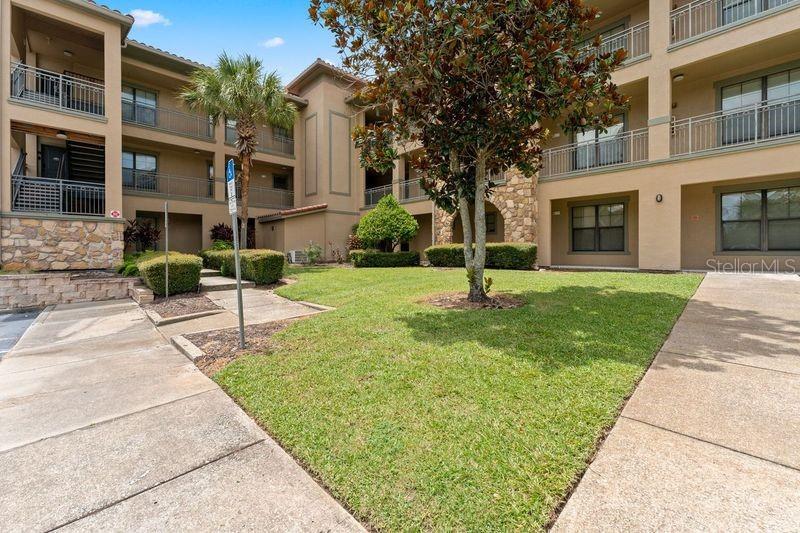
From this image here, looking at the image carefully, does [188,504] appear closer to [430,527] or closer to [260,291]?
[430,527]

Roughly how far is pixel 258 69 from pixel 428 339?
15191 millimetres

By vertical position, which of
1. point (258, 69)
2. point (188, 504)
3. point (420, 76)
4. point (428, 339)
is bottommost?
point (188, 504)

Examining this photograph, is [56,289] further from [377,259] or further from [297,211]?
[377,259]

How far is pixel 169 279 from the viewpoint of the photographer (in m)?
9.72

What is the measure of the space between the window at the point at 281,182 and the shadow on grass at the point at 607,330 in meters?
18.7

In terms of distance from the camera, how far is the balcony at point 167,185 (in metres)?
16.6

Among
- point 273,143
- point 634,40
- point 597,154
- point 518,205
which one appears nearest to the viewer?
point 634,40

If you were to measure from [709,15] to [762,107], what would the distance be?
3.52 meters

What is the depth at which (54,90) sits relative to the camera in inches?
511

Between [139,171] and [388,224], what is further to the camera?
[139,171]

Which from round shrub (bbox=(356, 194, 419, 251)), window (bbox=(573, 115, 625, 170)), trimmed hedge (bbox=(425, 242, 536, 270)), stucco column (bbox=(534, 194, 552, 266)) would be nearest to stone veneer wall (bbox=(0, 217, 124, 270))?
round shrub (bbox=(356, 194, 419, 251))

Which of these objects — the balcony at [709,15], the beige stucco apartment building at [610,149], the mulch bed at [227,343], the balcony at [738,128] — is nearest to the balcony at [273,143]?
the beige stucco apartment building at [610,149]

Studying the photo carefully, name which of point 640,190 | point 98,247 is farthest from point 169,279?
point 640,190

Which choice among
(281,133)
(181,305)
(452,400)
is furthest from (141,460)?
(281,133)
